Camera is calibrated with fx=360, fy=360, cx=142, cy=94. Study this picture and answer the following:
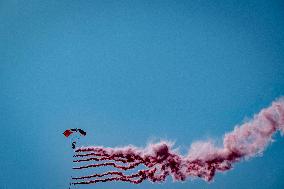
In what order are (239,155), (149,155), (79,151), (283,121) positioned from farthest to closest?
1. (79,151)
2. (149,155)
3. (239,155)
4. (283,121)

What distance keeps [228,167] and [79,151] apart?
110 feet

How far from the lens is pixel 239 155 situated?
71125mm

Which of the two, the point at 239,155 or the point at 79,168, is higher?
the point at 79,168

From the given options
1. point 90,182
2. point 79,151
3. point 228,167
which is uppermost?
point 79,151

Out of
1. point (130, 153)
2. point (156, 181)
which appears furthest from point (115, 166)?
point (156, 181)

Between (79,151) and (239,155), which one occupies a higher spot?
(79,151)

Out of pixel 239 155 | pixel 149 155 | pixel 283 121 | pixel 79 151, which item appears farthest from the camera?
pixel 79 151

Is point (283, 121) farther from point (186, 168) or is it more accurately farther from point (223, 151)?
point (186, 168)

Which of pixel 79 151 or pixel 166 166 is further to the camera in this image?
pixel 79 151

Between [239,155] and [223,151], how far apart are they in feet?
10.5

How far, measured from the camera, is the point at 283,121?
66562 millimetres

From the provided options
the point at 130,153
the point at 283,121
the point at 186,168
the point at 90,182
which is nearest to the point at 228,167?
the point at 186,168

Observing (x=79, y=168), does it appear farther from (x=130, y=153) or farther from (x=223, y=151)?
(x=223, y=151)

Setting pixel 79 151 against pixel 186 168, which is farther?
pixel 79 151
